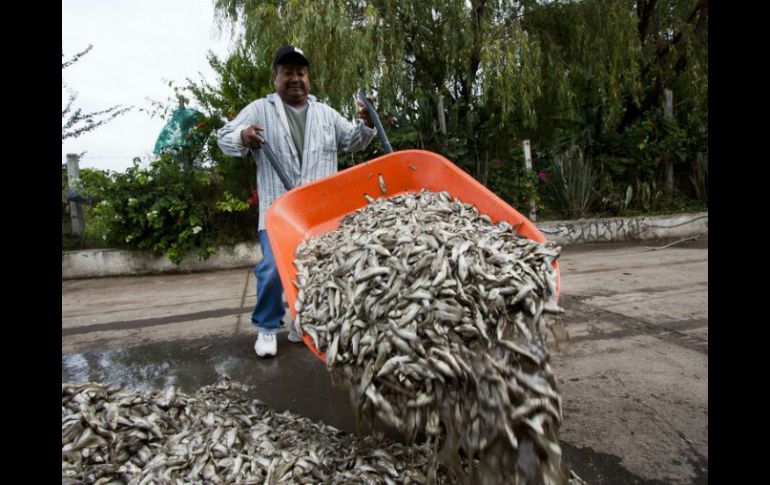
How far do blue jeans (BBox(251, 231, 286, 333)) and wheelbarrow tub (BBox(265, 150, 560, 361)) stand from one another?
0.38 metres

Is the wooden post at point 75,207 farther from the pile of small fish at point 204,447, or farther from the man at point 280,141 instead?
the pile of small fish at point 204,447

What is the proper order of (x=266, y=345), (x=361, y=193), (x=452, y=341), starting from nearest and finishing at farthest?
(x=452, y=341)
(x=361, y=193)
(x=266, y=345)

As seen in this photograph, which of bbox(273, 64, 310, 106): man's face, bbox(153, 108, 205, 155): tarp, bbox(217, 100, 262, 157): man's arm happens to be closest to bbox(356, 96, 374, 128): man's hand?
bbox(273, 64, 310, 106): man's face

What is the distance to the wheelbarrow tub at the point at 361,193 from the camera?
2.28 m

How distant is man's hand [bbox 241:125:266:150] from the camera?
2537 mm

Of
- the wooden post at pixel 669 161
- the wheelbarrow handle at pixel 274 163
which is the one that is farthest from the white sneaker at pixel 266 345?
the wooden post at pixel 669 161

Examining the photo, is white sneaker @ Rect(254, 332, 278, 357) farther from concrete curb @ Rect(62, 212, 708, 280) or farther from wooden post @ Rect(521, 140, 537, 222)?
wooden post @ Rect(521, 140, 537, 222)

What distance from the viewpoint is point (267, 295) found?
112 inches

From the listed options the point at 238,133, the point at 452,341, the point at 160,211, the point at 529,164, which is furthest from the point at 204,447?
the point at 529,164

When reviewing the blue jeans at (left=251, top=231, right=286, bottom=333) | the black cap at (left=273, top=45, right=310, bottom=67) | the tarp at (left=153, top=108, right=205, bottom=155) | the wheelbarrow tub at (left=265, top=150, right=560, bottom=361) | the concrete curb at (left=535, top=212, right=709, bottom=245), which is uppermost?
the tarp at (left=153, top=108, right=205, bottom=155)

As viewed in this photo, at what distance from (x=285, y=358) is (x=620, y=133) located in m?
8.20

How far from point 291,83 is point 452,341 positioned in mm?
2154

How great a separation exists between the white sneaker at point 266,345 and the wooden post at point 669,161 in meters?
8.27

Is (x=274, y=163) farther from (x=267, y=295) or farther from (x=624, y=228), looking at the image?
(x=624, y=228)
